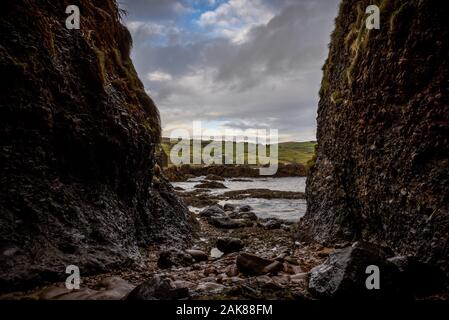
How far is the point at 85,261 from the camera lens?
654 cm

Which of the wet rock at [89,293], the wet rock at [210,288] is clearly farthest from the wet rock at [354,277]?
the wet rock at [89,293]

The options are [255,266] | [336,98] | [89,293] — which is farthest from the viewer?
[336,98]

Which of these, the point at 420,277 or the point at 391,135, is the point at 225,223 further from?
the point at 420,277

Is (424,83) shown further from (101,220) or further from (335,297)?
(101,220)

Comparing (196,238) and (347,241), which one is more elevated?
(347,241)

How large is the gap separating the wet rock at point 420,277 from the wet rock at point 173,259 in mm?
5298

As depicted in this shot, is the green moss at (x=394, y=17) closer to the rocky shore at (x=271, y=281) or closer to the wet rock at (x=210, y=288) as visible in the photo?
the rocky shore at (x=271, y=281)

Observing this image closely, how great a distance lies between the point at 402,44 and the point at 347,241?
560 centimetres

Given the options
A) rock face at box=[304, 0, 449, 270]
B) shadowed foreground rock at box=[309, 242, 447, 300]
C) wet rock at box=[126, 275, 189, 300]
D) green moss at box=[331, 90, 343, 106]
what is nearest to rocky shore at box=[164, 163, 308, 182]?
green moss at box=[331, 90, 343, 106]

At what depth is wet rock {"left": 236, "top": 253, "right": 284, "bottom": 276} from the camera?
6926 mm

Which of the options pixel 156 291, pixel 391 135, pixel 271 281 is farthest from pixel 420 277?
pixel 156 291

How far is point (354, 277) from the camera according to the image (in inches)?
196

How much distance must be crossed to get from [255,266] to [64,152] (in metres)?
5.34
